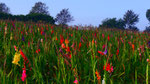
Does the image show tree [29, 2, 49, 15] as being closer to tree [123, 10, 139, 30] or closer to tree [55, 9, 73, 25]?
tree [55, 9, 73, 25]

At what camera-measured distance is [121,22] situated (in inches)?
2233

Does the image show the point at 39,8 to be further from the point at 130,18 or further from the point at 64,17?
the point at 130,18

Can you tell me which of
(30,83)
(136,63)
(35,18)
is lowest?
(30,83)

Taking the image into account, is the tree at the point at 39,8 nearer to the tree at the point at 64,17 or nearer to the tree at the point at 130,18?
the tree at the point at 64,17

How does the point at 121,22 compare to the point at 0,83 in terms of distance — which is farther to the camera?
the point at 121,22

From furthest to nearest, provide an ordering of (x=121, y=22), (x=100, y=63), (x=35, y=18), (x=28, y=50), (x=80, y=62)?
(x=121, y=22) → (x=35, y=18) → (x=28, y=50) → (x=80, y=62) → (x=100, y=63)

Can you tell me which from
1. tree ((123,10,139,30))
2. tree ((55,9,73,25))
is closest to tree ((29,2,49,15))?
tree ((55,9,73,25))

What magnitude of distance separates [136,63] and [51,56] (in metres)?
1.21

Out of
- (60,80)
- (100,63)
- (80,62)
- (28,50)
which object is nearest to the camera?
(60,80)

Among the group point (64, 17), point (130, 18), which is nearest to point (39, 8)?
point (64, 17)

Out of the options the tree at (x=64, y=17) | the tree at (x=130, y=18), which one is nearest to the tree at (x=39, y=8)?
the tree at (x=64, y=17)

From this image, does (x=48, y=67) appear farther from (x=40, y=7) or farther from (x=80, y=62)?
(x=40, y=7)

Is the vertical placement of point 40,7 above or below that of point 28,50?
above

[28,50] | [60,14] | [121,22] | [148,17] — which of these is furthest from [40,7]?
[28,50]
